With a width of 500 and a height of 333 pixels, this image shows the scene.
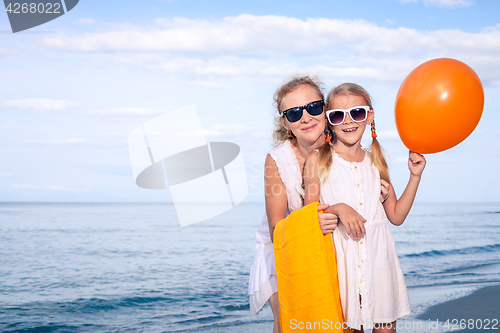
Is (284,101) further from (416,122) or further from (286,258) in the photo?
(286,258)

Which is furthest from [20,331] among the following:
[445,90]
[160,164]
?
[445,90]

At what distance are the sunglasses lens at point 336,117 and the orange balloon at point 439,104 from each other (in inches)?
13.3

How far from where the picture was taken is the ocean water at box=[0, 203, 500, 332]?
6307 millimetres

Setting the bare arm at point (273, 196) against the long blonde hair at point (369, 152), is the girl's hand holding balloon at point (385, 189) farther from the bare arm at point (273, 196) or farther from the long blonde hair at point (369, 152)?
the bare arm at point (273, 196)

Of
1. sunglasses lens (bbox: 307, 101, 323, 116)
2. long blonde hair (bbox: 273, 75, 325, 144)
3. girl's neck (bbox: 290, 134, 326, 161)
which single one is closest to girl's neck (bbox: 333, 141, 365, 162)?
girl's neck (bbox: 290, 134, 326, 161)

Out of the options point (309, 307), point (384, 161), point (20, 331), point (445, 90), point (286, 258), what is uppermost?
point (445, 90)

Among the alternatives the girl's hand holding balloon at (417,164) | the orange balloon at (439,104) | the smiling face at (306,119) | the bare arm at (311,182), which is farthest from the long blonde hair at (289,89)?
the girl's hand holding balloon at (417,164)

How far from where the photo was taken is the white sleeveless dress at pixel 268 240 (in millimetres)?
2617

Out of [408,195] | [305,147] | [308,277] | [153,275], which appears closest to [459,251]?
[153,275]

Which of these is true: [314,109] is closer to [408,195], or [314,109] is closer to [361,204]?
[361,204]

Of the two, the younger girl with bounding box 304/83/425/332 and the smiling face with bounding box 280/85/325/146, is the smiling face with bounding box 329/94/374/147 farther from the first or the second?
the smiling face with bounding box 280/85/325/146

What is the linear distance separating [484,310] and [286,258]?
4.66m

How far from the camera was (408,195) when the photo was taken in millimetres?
2377

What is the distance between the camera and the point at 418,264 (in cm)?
1019
